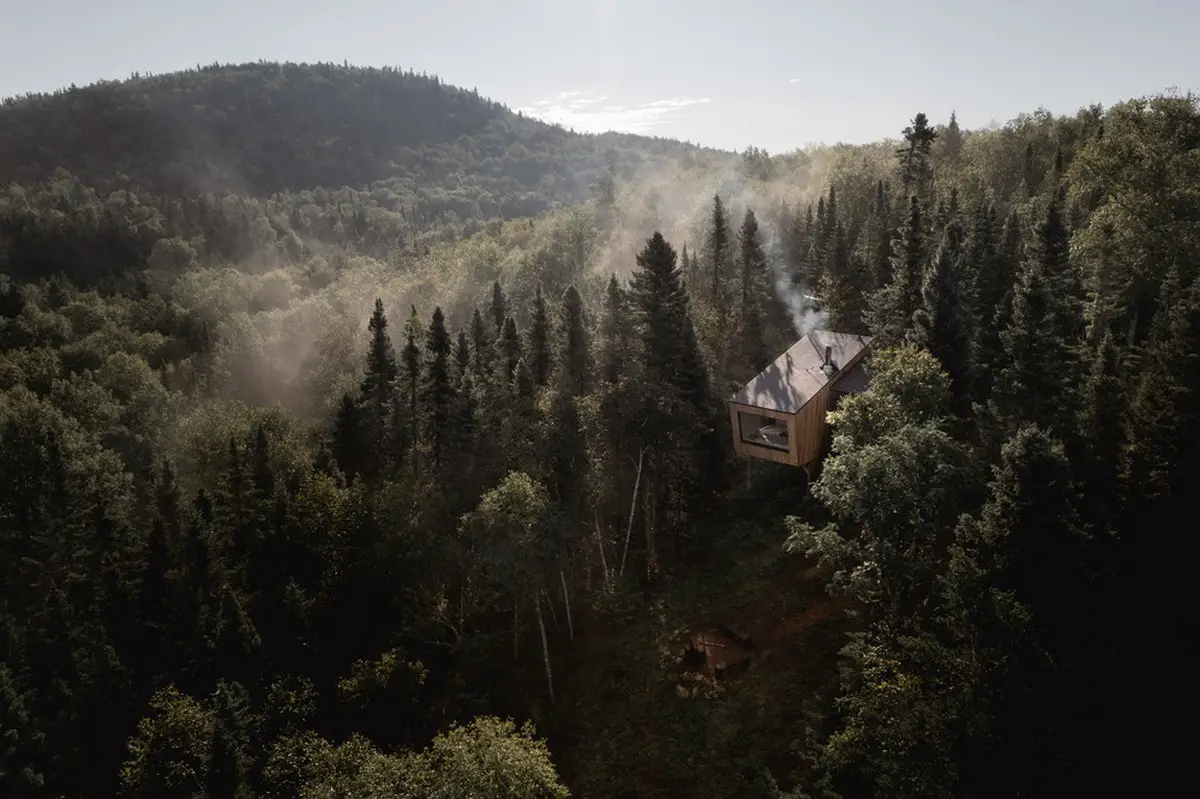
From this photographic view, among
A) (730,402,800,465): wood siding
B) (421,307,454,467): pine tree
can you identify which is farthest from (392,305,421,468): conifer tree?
(730,402,800,465): wood siding

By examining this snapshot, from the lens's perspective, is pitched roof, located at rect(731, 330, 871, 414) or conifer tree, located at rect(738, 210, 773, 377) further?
conifer tree, located at rect(738, 210, 773, 377)

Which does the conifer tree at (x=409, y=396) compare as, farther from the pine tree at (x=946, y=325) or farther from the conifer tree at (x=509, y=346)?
the pine tree at (x=946, y=325)

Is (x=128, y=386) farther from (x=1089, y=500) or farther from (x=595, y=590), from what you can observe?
(x=1089, y=500)

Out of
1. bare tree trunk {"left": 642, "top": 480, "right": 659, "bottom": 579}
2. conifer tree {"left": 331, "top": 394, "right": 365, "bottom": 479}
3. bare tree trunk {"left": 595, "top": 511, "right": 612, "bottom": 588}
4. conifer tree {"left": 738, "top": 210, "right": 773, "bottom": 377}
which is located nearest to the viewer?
bare tree trunk {"left": 595, "top": 511, "right": 612, "bottom": 588}

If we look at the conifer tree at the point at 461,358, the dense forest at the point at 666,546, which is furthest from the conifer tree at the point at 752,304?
the conifer tree at the point at 461,358

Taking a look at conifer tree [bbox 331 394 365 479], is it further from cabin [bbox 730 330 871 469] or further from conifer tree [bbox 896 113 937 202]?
conifer tree [bbox 896 113 937 202]
